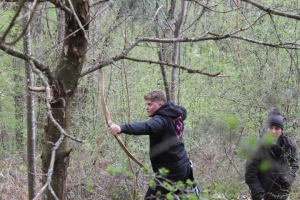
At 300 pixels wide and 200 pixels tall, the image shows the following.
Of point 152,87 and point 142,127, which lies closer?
point 142,127

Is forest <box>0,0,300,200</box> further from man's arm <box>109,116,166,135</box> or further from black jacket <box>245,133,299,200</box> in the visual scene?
man's arm <box>109,116,166,135</box>

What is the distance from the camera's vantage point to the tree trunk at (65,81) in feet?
9.91

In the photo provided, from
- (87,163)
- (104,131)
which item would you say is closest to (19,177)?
(87,163)

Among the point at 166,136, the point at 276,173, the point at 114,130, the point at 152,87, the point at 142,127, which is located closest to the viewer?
the point at 114,130

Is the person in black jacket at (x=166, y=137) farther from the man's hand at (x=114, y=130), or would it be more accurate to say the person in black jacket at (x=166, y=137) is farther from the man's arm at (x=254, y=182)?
the man's arm at (x=254, y=182)

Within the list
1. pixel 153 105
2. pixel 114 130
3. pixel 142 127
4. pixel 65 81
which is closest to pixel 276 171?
pixel 153 105

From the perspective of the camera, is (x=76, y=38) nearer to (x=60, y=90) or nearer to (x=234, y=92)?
(x=60, y=90)

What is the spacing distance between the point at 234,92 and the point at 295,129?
226 cm

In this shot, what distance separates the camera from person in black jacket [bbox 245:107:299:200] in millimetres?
3846

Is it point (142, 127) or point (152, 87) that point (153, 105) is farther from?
point (152, 87)

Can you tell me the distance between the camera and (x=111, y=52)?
8.28 metres

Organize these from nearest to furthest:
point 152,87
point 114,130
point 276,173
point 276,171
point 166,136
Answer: point 114,130 < point 166,136 < point 276,173 < point 276,171 < point 152,87

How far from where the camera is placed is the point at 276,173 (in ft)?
12.7

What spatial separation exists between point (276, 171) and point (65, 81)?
8.83 feet
